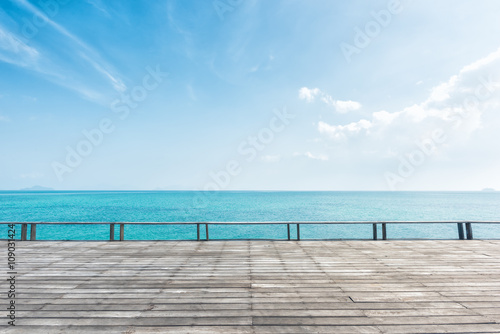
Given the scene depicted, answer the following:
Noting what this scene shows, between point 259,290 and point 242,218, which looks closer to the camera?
point 259,290

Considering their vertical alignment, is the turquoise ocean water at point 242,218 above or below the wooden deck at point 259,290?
below

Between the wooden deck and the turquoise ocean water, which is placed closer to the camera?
the wooden deck

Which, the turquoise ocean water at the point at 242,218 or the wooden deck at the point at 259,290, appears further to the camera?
the turquoise ocean water at the point at 242,218

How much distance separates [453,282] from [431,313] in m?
1.86

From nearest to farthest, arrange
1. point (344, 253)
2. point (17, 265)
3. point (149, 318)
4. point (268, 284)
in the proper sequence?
point (149, 318) → point (268, 284) → point (17, 265) → point (344, 253)

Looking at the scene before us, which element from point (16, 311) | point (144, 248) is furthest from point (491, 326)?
point (144, 248)

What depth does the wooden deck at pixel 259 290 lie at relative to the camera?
357cm

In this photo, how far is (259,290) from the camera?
4.72 metres

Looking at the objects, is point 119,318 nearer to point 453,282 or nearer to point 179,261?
point 179,261

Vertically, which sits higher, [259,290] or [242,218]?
[259,290]

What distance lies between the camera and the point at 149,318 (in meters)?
3.72

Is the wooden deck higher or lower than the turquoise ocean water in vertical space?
higher

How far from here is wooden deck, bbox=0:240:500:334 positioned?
357 centimetres

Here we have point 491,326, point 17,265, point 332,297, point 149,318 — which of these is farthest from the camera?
point 17,265
